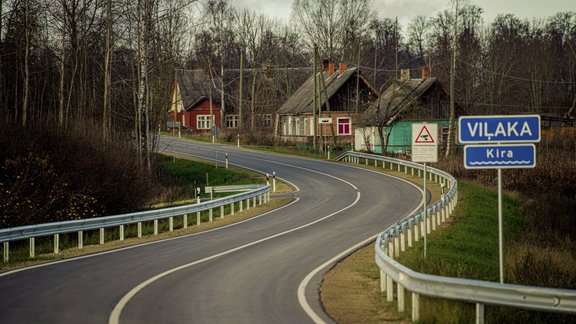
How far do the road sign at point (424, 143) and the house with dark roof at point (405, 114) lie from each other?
39.8m

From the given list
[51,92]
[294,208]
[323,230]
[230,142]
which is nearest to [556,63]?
[230,142]

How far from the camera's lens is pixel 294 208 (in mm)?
30422

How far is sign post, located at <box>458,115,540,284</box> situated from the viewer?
11000 mm

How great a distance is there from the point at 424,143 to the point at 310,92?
58.8 metres

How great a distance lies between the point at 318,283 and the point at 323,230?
29.4 feet

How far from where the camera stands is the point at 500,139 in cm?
1132

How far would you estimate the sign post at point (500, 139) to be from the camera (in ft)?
36.1

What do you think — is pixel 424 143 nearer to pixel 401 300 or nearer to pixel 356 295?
pixel 356 295

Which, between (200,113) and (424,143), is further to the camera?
(200,113)

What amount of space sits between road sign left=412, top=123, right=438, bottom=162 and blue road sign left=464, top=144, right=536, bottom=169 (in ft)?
17.5

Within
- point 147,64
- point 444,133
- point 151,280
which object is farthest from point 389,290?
point 444,133

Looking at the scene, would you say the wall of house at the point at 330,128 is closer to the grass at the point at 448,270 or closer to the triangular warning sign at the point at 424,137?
the grass at the point at 448,270

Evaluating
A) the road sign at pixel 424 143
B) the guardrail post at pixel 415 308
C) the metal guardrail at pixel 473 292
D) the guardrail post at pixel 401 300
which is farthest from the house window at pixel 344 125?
the guardrail post at pixel 415 308

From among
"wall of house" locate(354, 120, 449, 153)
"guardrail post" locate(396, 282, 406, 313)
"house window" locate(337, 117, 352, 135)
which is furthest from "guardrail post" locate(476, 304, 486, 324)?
"house window" locate(337, 117, 352, 135)
